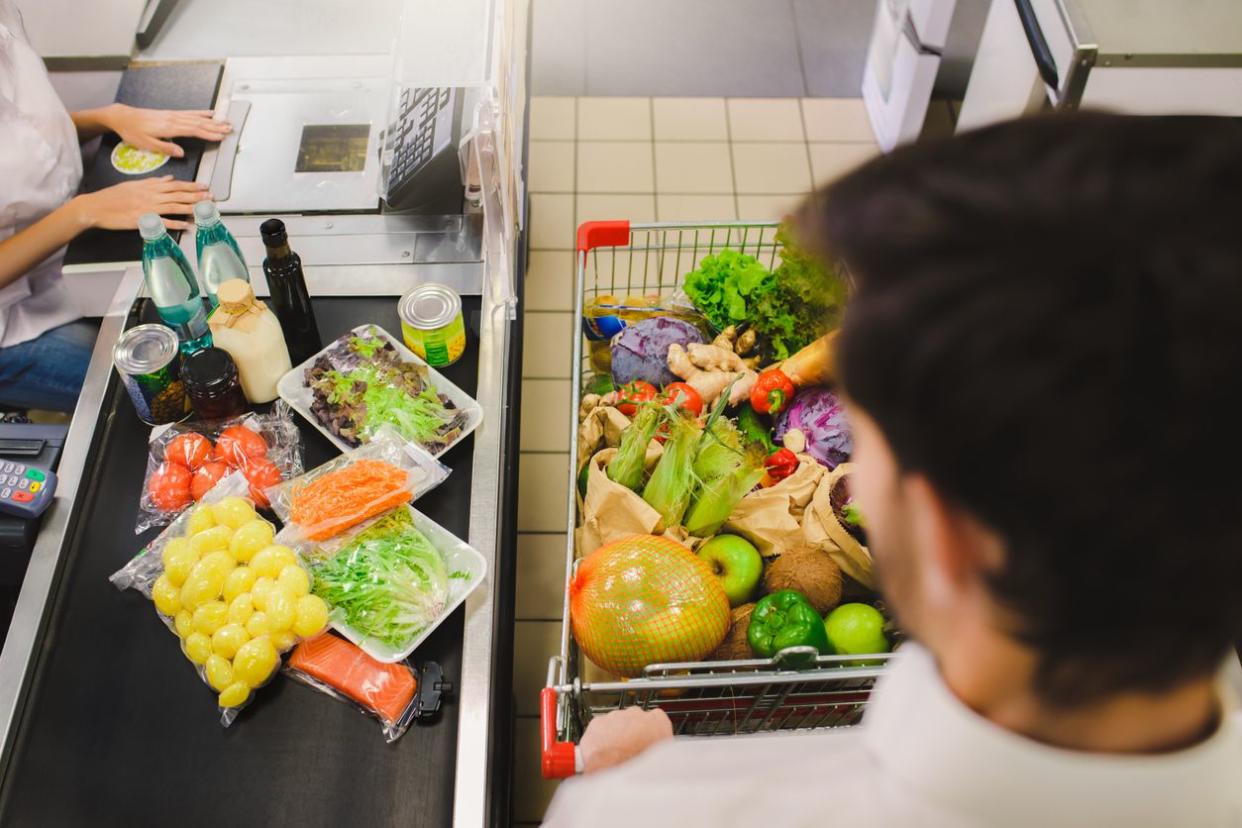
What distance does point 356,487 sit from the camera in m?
1.54

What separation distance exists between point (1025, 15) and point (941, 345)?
2474 millimetres

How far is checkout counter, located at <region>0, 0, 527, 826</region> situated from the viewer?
1.34 meters

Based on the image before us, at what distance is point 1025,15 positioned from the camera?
8.41 feet

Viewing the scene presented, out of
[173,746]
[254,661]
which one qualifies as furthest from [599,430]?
[173,746]

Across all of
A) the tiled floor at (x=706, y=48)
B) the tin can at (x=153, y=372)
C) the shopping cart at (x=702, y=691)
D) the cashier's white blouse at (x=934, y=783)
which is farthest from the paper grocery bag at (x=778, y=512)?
the tiled floor at (x=706, y=48)

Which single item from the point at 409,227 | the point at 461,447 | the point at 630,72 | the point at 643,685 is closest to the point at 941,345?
the point at 643,685

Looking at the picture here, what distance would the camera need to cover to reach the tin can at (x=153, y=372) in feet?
5.24

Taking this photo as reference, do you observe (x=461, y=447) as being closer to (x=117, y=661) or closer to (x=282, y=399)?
(x=282, y=399)

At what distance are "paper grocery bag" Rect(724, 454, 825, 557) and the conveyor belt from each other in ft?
1.88

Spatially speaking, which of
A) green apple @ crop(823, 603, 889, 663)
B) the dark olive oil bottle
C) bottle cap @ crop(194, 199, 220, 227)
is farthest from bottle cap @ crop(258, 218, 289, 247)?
green apple @ crop(823, 603, 889, 663)

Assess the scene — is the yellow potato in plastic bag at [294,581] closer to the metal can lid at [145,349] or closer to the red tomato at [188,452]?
the red tomato at [188,452]

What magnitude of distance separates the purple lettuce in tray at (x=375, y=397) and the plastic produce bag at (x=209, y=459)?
9 centimetres

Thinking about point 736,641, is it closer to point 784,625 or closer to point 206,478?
point 784,625

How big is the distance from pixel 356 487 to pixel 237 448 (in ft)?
0.82
